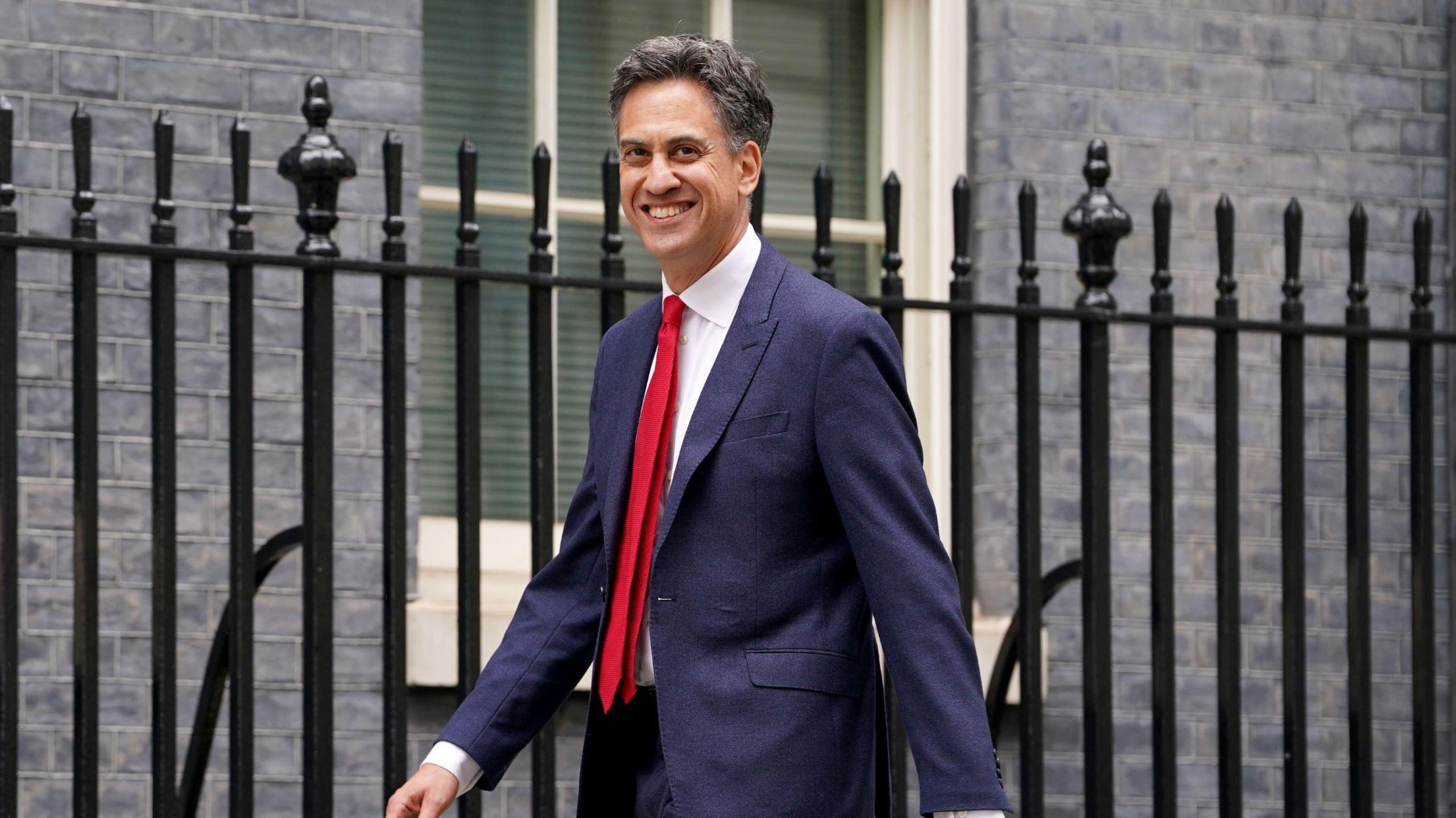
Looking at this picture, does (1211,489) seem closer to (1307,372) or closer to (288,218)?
(1307,372)

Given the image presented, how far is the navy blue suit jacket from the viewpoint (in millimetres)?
2670

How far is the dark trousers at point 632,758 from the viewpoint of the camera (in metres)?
2.87

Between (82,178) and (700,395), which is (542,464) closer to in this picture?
(82,178)

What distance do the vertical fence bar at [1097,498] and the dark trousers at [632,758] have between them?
1.74 meters

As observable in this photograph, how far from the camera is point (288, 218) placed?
18.0ft

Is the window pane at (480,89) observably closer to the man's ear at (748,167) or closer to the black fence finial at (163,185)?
the black fence finial at (163,185)

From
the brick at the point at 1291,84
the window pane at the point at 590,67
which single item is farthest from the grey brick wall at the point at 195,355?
the brick at the point at 1291,84

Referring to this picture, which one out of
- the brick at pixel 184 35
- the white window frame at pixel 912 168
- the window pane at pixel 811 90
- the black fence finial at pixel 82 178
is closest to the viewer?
the black fence finial at pixel 82 178

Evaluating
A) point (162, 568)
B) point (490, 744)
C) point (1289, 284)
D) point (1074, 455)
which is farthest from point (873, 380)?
point (1074, 455)

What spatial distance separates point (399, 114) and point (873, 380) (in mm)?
3122

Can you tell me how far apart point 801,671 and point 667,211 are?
0.64 meters

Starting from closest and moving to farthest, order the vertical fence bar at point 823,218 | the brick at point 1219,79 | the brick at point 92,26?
1. the vertical fence bar at point 823,218
2. the brick at point 92,26
3. the brick at point 1219,79

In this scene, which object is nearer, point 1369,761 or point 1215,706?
point 1369,761

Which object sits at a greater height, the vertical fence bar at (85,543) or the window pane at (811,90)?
the window pane at (811,90)
